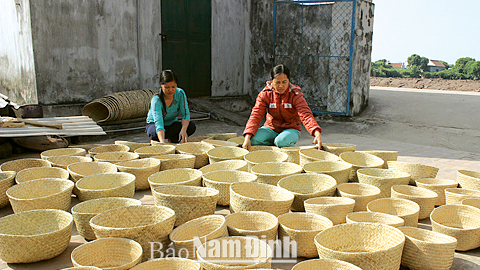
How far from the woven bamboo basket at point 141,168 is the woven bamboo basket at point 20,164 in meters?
0.57

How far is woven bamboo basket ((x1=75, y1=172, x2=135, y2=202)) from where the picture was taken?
7.50 feet

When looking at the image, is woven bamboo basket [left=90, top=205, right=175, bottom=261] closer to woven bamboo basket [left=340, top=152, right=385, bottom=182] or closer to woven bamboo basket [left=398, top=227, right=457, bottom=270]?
woven bamboo basket [left=398, top=227, right=457, bottom=270]

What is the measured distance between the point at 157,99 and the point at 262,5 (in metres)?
4.14

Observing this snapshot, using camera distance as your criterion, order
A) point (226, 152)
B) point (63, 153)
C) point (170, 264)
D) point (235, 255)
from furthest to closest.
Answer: point (226, 152), point (63, 153), point (235, 255), point (170, 264)

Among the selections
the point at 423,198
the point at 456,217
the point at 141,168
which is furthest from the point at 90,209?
the point at 456,217

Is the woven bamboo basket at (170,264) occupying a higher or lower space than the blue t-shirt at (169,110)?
lower

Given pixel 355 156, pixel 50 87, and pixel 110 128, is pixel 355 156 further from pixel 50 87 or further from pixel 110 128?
pixel 50 87

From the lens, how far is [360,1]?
19.6 ft

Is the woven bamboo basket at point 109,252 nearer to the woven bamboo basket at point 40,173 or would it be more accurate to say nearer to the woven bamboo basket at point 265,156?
the woven bamboo basket at point 40,173

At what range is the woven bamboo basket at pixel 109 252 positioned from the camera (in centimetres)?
169

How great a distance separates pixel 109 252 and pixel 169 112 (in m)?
2.38

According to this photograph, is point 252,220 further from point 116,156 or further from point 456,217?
point 116,156

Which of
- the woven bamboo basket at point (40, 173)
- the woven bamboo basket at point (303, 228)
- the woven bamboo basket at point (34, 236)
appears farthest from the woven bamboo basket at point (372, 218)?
the woven bamboo basket at point (40, 173)

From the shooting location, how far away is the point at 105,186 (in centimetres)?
259
